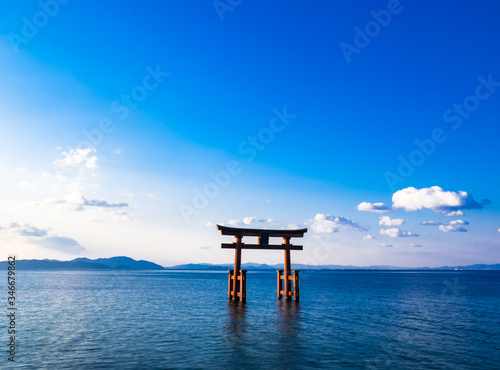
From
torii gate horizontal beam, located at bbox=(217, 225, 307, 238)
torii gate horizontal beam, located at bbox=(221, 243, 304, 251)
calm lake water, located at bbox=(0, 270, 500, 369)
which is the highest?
torii gate horizontal beam, located at bbox=(217, 225, 307, 238)

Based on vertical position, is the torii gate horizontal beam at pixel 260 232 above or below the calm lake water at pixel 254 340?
above

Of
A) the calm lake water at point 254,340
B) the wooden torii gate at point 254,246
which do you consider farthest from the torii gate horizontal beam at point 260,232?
the calm lake water at point 254,340

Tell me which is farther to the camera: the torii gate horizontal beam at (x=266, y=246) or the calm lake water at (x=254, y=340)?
the torii gate horizontal beam at (x=266, y=246)

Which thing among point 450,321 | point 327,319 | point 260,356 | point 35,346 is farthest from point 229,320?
point 450,321

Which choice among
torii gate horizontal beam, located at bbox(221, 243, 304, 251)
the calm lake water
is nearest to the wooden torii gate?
torii gate horizontal beam, located at bbox(221, 243, 304, 251)

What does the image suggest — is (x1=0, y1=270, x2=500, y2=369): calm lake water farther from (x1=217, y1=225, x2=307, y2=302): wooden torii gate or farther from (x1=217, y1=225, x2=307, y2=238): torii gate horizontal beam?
(x1=217, y1=225, x2=307, y2=238): torii gate horizontal beam

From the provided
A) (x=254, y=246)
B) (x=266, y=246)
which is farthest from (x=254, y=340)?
(x=266, y=246)

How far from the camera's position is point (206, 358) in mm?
14680

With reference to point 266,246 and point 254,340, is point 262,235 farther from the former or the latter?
point 254,340

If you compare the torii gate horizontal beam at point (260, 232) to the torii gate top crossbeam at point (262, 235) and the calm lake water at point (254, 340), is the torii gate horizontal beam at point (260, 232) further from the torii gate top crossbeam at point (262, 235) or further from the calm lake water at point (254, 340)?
the calm lake water at point (254, 340)

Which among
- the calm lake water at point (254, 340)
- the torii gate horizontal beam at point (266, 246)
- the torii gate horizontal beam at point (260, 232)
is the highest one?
the torii gate horizontal beam at point (260, 232)

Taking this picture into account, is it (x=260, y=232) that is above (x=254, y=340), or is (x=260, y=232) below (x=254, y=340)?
above

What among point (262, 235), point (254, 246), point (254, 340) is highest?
point (262, 235)

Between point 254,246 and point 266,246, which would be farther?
point 266,246
